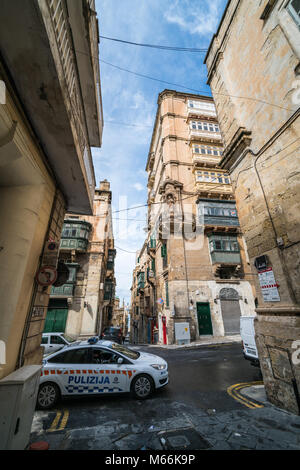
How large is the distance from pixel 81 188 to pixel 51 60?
9.83ft

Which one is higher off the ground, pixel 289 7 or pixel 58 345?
pixel 289 7

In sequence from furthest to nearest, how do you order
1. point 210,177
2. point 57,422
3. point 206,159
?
point 206,159, point 210,177, point 57,422

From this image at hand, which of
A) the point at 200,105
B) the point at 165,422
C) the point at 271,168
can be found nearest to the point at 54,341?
the point at 165,422

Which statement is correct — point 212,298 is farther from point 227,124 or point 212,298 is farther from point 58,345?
point 227,124

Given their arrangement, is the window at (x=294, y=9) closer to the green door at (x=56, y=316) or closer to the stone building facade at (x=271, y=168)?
the stone building facade at (x=271, y=168)

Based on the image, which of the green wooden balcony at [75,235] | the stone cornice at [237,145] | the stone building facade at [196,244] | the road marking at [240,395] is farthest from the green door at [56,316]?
the stone cornice at [237,145]

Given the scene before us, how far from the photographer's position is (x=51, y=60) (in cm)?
250

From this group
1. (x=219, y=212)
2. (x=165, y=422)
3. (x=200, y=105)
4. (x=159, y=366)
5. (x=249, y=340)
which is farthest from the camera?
(x=200, y=105)

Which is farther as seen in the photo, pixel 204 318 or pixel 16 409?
pixel 204 318

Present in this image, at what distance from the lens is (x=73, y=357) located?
559 cm

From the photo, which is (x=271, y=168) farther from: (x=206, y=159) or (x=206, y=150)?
(x=206, y=150)

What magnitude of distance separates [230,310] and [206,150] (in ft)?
63.1

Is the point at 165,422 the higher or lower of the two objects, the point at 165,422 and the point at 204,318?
the lower
